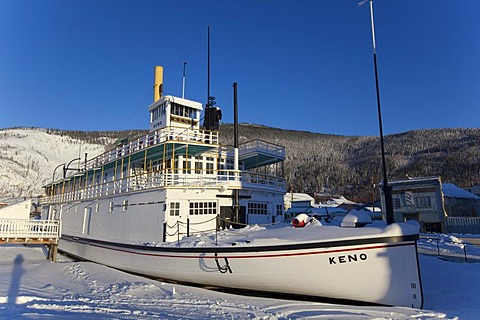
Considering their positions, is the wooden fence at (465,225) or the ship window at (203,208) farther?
the wooden fence at (465,225)

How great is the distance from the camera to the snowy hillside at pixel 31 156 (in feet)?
398

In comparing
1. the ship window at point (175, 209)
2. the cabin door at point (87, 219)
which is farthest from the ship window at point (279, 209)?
the cabin door at point (87, 219)

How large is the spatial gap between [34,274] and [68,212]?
36.3 feet

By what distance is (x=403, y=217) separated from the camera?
115ft

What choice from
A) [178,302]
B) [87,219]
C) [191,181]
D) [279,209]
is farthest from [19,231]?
[178,302]

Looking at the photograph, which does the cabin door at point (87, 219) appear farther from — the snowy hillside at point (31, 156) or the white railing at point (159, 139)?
the snowy hillside at point (31, 156)

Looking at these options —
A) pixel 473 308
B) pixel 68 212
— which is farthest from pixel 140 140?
pixel 473 308

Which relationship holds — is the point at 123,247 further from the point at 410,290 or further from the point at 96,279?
the point at 410,290

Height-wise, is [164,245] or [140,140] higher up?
[140,140]

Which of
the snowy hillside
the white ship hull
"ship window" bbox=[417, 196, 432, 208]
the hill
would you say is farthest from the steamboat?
the hill

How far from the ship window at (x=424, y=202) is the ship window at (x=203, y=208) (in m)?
28.9

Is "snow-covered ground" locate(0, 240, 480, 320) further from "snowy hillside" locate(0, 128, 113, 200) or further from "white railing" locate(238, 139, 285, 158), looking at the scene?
"snowy hillside" locate(0, 128, 113, 200)

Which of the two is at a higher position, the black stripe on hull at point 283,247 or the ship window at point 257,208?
the ship window at point 257,208

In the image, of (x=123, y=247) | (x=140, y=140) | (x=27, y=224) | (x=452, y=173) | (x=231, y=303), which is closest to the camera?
(x=231, y=303)
